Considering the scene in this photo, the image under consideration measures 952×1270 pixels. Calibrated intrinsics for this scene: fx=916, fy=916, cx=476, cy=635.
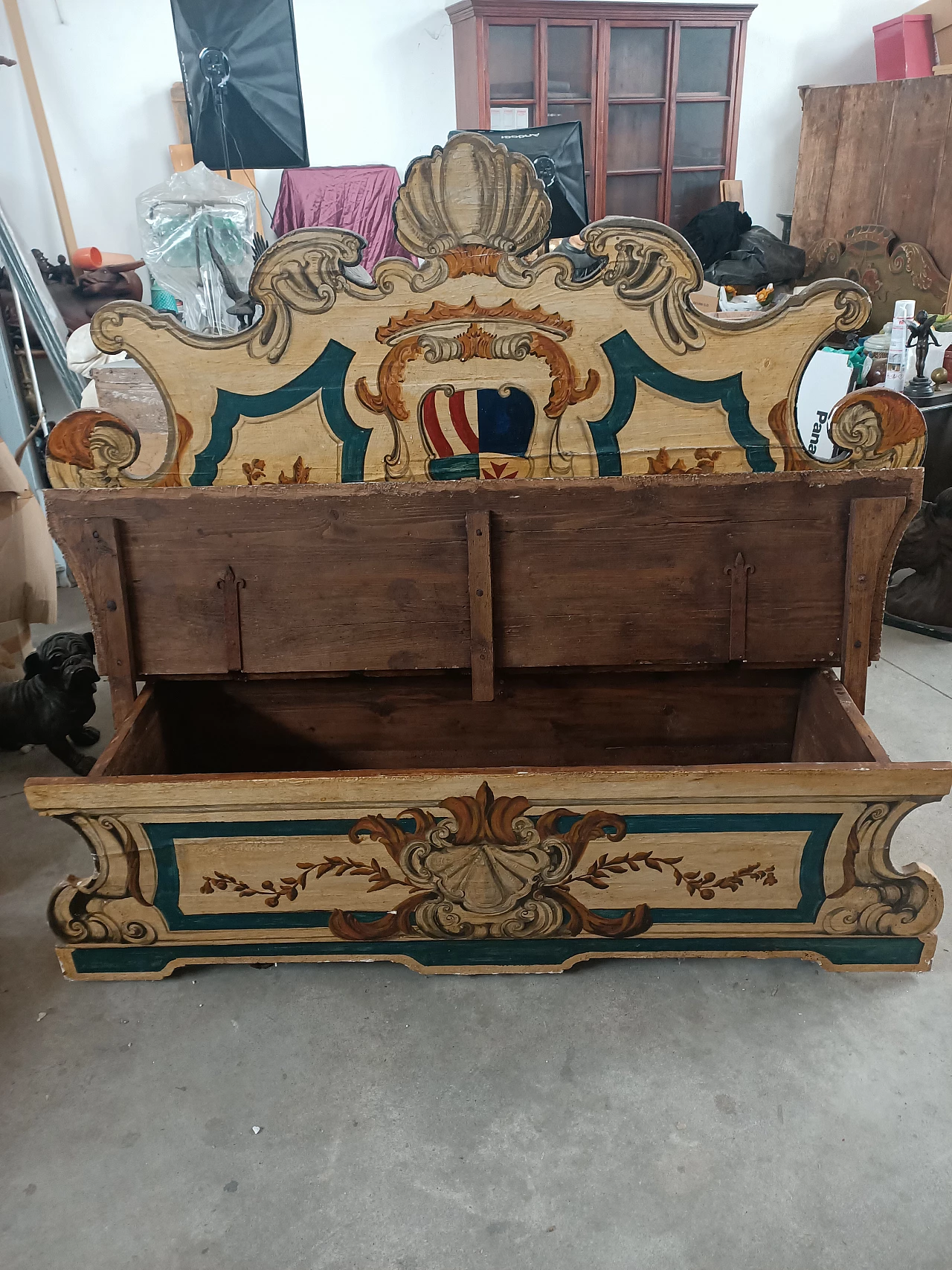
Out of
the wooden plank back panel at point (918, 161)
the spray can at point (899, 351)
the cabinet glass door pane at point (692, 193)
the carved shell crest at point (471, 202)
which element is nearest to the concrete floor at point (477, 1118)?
the carved shell crest at point (471, 202)

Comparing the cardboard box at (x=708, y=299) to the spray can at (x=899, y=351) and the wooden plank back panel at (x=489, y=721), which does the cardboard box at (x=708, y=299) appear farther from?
the wooden plank back panel at (x=489, y=721)

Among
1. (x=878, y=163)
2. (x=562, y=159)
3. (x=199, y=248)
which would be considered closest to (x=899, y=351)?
(x=562, y=159)

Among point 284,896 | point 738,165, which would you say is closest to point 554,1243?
point 284,896

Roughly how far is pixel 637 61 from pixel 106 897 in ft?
19.7

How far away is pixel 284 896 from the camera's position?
5.57ft

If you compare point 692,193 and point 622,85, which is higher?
point 622,85

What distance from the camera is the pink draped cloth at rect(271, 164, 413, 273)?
509 centimetres

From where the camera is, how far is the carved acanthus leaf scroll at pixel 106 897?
64.1 inches

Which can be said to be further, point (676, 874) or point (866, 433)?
point (866, 433)

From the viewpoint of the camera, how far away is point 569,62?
5598 millimetres

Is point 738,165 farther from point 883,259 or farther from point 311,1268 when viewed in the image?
point 311,1268

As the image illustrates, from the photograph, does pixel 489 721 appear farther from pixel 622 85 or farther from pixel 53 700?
pixel 622 85

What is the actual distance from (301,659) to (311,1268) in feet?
3.54

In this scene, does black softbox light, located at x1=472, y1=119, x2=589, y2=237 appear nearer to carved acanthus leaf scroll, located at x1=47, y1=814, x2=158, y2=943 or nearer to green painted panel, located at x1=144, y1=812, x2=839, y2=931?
green painted panel, located at x1=144, y1=812, x2=839, y2=931
